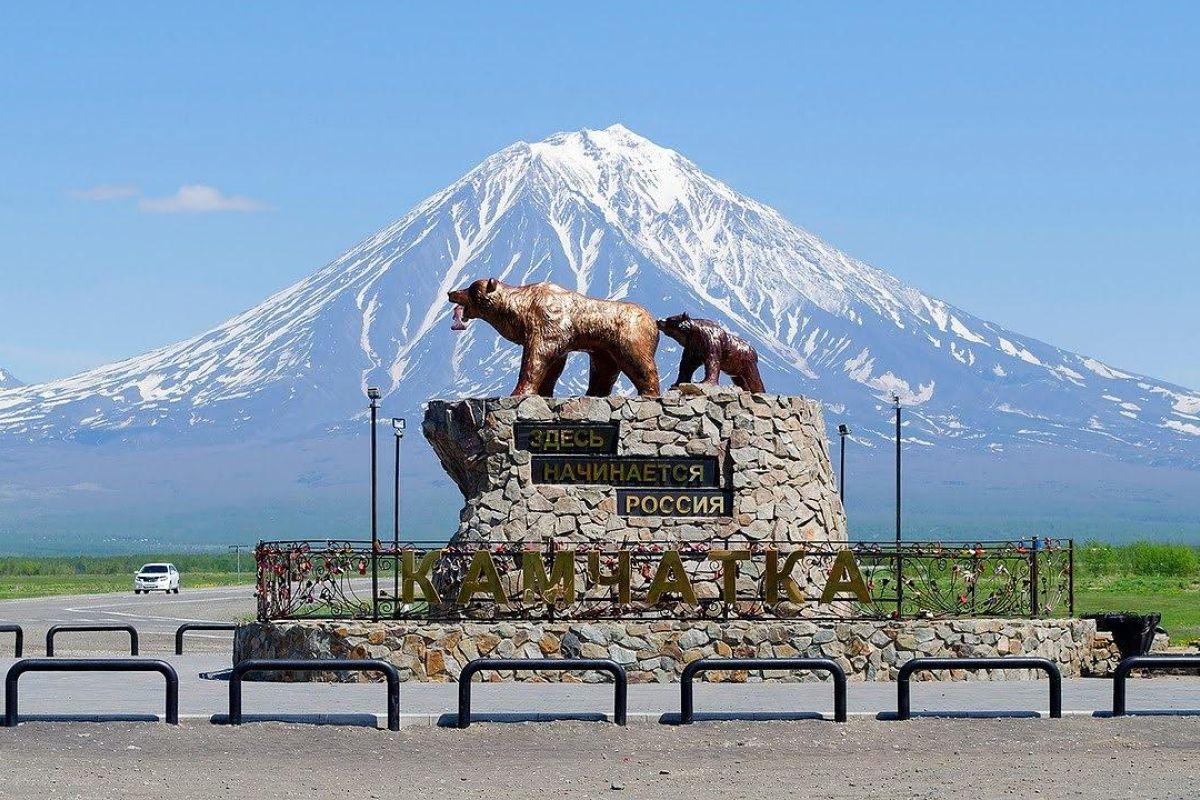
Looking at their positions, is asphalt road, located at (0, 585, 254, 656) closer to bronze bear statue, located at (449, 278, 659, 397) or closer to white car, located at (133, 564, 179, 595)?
white car, located at (133, 564, 179, 595)

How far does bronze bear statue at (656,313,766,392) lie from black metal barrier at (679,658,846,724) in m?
10.2

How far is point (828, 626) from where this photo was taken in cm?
2423

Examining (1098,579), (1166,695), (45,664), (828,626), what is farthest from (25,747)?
(1098,579)

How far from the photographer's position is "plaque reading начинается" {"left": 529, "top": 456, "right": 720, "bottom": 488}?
86.4ft

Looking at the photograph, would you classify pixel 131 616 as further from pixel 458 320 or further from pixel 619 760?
pixel 619 760

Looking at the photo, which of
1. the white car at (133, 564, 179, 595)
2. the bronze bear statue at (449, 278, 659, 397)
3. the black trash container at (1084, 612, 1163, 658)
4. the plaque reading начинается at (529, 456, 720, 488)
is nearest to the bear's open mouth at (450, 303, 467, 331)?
the bronze bear statue at (449, 278, 659, 397)

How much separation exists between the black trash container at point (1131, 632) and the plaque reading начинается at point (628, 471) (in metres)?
5.13

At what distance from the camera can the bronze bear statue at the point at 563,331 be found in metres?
28.1

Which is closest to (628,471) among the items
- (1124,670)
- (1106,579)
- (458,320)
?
(458,320)

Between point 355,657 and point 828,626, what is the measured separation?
5239 mm

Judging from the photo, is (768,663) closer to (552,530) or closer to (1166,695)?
(1166,695)

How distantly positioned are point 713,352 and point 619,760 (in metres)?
12.5

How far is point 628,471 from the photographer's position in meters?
26.3

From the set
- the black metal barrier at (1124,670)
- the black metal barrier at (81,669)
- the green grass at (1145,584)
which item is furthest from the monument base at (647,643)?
the green grass at (1145,584)
